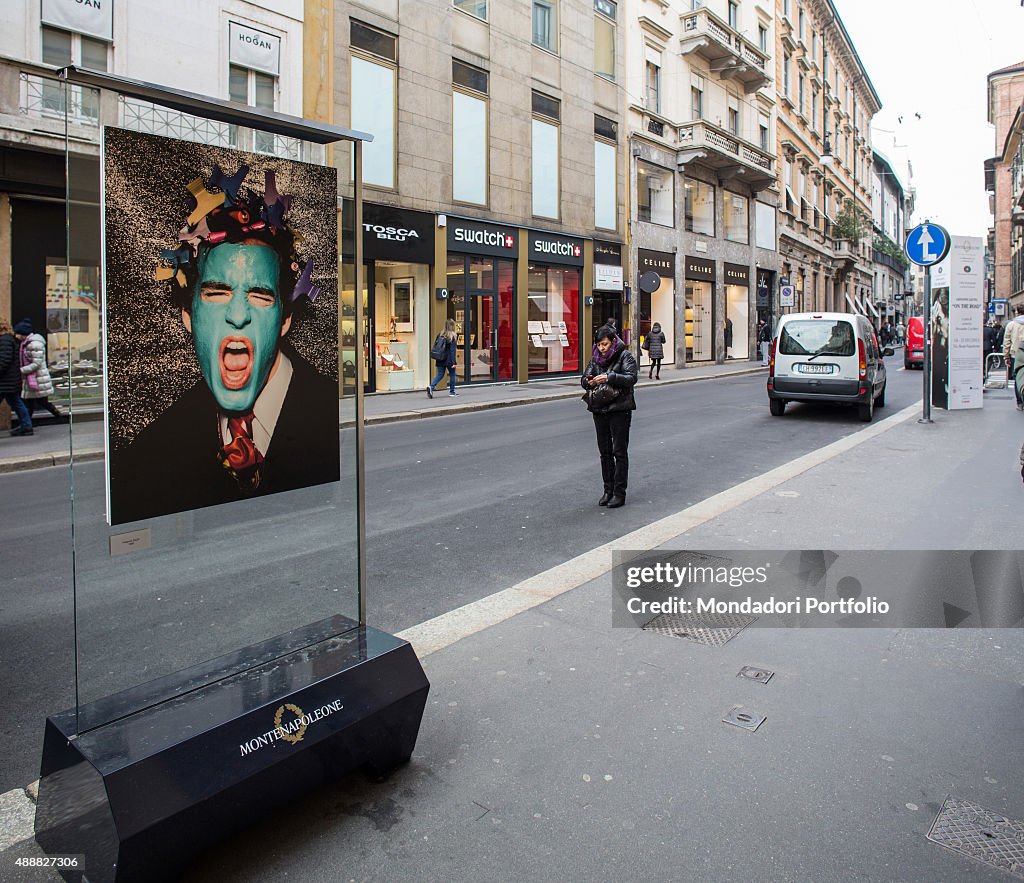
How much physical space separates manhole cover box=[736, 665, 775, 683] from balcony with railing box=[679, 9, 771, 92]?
106ft

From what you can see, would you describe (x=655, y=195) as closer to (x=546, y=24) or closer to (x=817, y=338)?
(x=546, y=24)

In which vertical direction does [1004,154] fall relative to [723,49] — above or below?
above

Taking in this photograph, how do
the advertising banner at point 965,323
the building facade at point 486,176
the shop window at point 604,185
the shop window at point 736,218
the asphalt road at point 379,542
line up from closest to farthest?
the asphalt road at point 379,542
the advertising banner at point 965,323
the building facade at point 486,176
the shop window at point 604,185
the shop window at point 736,218

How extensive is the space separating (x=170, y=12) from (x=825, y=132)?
45830mm

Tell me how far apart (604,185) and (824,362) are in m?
15.4

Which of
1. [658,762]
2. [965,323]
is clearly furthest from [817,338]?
[658,762]

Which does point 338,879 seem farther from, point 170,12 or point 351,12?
point 351,12

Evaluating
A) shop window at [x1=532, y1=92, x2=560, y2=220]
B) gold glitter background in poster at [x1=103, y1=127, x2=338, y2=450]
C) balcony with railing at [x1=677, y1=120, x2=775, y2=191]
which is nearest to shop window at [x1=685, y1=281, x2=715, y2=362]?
balcony with railing at [x1=677, y1=120, x2=775, y2=191]

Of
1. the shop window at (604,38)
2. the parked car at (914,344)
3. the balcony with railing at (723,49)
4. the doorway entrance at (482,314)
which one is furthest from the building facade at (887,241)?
the doorway entrance at (482,314)

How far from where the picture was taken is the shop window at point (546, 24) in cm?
2478

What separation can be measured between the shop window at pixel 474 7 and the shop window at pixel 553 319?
6.82 metres

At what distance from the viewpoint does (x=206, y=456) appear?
9.05 feet

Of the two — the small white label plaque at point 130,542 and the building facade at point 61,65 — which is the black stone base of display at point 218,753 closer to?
the small white label plaque at point 130,542

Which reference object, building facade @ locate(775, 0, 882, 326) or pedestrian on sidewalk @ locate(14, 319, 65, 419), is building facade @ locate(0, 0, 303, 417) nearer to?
pedestrian on sidewalk @ locate(14, 319, 65, 419)
